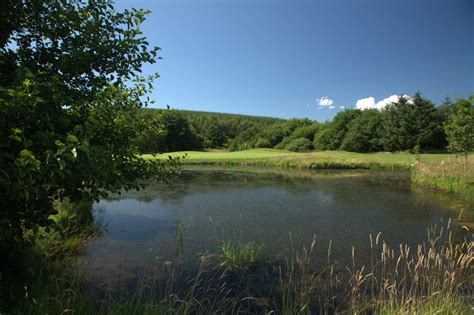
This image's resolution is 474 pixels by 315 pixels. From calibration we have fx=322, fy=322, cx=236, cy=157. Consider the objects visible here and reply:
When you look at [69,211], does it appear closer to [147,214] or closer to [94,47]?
[147,214]

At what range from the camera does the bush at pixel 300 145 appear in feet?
255

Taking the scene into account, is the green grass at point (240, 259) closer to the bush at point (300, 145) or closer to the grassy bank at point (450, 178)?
the grassy bank at point (450, 178)

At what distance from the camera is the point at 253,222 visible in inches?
475

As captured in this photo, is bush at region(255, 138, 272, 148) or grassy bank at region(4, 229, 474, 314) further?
bush at region(255, 138, 272, 148)

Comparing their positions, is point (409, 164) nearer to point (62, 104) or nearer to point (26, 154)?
point (62, 104)

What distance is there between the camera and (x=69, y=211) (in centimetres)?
962

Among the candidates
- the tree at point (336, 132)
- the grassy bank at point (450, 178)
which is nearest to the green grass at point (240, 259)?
the grassy bank at point (450, 178)

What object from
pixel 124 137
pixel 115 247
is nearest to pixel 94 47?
pixel 124 137

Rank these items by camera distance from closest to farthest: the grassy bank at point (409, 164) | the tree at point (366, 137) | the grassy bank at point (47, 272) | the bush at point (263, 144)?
1. the grassy bank at point (47, 272)
2. the grassy bank at point (409, 164)
3. the tree at point (366, 137)
4. the bush at point (263, 144)

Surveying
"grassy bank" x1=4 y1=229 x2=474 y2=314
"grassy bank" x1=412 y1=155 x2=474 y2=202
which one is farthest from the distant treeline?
"grassy bank" x1=4 y1=229 x2=474 y2=314

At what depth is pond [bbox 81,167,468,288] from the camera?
847 cm

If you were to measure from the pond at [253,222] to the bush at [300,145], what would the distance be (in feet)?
188

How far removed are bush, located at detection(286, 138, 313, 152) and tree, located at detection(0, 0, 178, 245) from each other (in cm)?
7338

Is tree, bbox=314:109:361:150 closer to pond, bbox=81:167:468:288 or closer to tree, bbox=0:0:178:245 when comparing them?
pond, bbox=81:167:468:288
